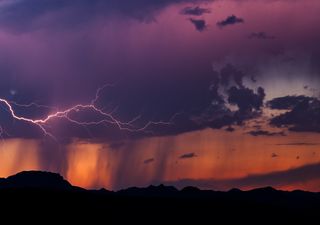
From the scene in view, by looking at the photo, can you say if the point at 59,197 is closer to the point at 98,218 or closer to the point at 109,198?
the point at 98,218

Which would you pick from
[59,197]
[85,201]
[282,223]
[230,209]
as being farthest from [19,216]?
[282,223]

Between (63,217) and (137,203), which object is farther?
(137,203)

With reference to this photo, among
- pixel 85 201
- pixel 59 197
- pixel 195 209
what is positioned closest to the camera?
pixel 59 197

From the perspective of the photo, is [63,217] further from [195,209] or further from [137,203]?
[195,209]

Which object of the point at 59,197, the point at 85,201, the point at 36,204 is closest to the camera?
the point at 36,204

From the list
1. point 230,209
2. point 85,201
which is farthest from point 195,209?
point 85,201

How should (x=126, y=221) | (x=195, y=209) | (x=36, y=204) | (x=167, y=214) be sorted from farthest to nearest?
1. (x=195, y=209)
2. (x=167, y=214)
3. (x=126, y=221)
4. (x=36, y=204)

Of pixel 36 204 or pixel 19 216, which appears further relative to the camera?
pixel 36 204

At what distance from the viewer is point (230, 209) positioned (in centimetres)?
19712

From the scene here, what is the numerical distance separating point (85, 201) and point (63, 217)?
74.2ft

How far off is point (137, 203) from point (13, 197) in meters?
57.6

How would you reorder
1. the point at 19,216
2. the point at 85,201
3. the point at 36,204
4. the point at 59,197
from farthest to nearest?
the point at 85,201
the point at 59,197
the point at 36,204
the point at 19,216

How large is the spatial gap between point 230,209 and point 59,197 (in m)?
75.9

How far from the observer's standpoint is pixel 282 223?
7864 inches
